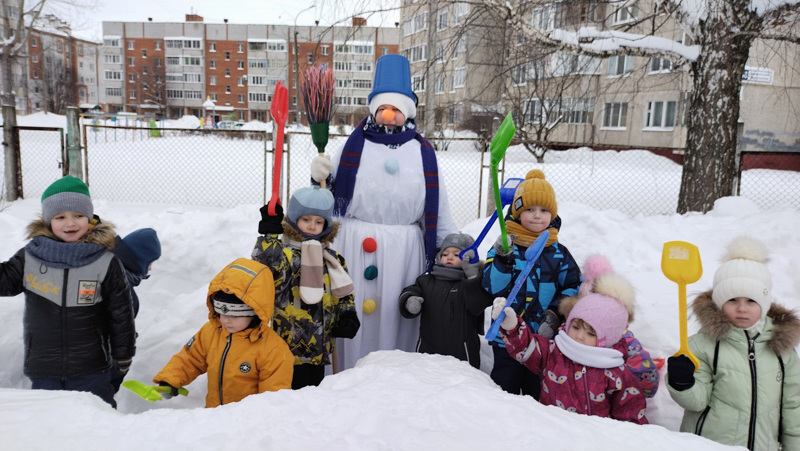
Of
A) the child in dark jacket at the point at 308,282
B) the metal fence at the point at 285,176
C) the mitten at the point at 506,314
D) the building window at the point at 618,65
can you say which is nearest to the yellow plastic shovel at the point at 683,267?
the mitten at the point at 506,314

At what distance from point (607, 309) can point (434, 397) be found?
113 cm

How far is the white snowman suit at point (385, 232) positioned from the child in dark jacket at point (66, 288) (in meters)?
1.32

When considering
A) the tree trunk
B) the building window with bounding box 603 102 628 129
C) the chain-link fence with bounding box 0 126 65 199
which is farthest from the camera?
the building window with bounding box 603 102 628 129

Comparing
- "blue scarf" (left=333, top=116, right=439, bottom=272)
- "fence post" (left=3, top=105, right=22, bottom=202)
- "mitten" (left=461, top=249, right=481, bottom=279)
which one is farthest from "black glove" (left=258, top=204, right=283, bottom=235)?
"fence post" (left=3, top=105, right=22, bottom=202)

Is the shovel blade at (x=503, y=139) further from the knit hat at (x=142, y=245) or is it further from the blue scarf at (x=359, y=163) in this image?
the knit hat at (x=142, y=245)

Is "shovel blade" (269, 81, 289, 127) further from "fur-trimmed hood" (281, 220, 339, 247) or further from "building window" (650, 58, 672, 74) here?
"building window" (650, 58, 672, 74)

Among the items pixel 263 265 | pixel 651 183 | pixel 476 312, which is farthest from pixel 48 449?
pixel 651 183

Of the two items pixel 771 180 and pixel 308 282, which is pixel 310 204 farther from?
pixel 771 180

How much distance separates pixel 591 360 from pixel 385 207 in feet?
4.88

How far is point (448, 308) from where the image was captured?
2.95m

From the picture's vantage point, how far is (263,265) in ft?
8.18

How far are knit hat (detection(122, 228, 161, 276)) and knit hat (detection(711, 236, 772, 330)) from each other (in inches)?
114


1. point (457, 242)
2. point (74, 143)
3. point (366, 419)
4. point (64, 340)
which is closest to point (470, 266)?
point (457, 242)

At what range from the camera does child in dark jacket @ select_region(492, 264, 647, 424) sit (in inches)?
89.6
